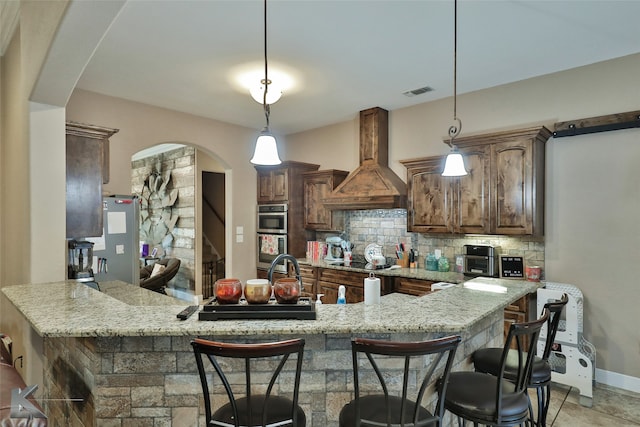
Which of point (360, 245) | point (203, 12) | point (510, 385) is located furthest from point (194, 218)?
point (510, 385)

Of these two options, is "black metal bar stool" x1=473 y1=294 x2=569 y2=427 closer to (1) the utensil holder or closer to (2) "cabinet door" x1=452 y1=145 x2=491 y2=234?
(2) "cabinet door" x1=452 y1=145 x2=491 y2=234

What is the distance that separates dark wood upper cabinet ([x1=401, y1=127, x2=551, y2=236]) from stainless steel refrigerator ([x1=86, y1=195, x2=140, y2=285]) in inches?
127

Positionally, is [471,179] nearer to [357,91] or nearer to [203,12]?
[357,91]

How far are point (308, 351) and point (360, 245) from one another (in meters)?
3.59

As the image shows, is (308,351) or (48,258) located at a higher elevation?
(48,258)

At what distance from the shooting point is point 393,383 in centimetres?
175

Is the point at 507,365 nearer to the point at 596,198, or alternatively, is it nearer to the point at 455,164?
the point at 455,164

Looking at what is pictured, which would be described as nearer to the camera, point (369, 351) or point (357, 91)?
point (369, 351)

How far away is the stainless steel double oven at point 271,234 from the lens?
5469mm

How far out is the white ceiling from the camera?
262cm

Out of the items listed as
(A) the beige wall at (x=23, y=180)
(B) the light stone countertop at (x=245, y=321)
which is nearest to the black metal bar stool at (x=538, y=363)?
(B) the light stone countertop at (x=245, y=321)

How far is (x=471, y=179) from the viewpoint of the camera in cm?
393

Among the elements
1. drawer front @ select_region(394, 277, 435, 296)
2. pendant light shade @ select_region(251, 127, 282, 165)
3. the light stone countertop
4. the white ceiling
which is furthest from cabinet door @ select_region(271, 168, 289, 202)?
the light stone countertop

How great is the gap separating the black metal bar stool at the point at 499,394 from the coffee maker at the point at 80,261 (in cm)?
297
